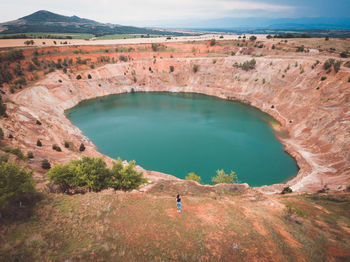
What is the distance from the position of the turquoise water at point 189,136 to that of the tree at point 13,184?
73.3ft

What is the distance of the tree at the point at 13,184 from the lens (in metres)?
14.4

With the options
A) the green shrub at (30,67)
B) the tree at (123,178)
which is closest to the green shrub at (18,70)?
the green shrub at (30,67)

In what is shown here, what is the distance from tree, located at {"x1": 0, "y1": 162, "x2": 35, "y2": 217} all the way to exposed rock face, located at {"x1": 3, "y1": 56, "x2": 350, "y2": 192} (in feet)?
52.7

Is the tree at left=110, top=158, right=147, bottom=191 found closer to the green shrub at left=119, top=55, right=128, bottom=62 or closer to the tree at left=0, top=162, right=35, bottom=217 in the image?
the tree at left=0, top=162, right=35, bottom=217

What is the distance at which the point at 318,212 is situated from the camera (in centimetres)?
2003

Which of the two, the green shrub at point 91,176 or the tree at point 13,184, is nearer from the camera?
the tree at point 13,184

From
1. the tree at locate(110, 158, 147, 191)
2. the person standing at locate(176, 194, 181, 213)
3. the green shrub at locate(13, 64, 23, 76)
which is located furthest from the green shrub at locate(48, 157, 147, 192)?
the green shrub at locate(13, 64, 23, 76)

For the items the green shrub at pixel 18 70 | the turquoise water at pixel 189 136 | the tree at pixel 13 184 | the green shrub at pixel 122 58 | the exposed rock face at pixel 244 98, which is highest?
the green shrub at pixel 122 58

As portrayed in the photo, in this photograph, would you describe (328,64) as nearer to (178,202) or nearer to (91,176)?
(178,202)

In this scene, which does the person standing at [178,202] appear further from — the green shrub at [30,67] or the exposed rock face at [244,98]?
the green shrub at [30,67]

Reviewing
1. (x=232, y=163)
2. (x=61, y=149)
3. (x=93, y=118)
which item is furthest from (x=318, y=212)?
(x=93, y=118)

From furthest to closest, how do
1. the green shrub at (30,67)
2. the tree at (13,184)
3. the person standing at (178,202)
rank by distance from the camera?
1. the green shrub at (30,67)
2. the person standing at (178,202)
3. the tree at (13,184)

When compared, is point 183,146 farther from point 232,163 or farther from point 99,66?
point 99,66

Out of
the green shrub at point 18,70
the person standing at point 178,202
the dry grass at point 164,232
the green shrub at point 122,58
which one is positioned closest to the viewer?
the dry grass at point 164,232
